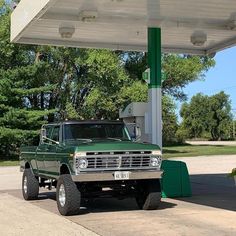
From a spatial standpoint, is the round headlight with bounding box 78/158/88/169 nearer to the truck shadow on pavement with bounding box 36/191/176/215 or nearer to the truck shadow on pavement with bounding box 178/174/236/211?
the truck shadow on pavement with bounding box 36/191/176/215

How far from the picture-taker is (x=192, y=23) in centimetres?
1717

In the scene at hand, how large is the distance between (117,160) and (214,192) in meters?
5.35

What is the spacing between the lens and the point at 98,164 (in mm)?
11516

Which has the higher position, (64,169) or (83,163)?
(83,163)

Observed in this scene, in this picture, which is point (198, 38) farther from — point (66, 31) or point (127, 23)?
point (66, 31)

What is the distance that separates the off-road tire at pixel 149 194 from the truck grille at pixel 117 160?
→ 1.92 feet

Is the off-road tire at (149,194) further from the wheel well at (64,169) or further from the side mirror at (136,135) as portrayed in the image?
the wheel well at (64,169)

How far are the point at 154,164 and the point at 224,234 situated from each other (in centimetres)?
313

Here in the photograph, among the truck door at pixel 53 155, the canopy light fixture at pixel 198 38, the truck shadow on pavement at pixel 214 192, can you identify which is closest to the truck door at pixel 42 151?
the truck door at pixel 53 155

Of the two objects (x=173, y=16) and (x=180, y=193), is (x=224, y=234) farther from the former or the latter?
(x=173, y=16)

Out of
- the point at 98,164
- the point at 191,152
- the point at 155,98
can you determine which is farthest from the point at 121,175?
the point at 191,152

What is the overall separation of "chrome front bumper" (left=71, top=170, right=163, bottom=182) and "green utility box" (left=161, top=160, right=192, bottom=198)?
9.69ft

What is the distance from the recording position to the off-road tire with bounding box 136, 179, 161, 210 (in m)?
12.2

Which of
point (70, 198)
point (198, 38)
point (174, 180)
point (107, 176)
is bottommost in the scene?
point (70, 198)
